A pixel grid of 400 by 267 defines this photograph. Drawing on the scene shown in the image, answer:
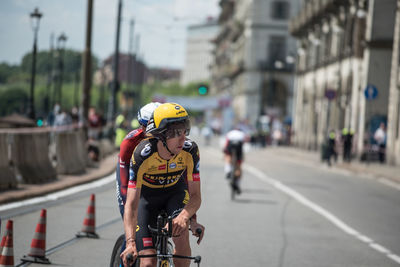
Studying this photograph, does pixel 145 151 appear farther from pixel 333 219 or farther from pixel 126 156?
pixel 333 219

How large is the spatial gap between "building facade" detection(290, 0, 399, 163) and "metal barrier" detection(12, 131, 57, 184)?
51.5 ft

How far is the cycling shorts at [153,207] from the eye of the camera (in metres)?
4.70

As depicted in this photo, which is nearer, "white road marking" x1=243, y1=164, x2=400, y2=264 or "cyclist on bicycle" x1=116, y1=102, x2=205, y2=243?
"cyclist on bicycle" x1=116, y1=102, x2=205, y2=243

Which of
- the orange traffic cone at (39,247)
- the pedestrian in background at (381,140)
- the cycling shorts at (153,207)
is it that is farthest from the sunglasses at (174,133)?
the pedestrian in background at (381,140)

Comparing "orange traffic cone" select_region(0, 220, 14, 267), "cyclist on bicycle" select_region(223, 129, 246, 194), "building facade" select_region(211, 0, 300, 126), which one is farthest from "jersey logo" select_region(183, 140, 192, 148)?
"building facade" select_region(211, 0, 300, 126)

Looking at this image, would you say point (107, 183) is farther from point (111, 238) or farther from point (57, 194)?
point (111, 238)

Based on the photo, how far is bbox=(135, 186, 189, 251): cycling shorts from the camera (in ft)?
15.4

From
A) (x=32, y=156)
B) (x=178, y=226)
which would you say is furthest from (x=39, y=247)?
(x=32, y=156)

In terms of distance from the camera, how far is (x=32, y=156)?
1480cm

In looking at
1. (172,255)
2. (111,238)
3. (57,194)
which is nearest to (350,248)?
(111,238)

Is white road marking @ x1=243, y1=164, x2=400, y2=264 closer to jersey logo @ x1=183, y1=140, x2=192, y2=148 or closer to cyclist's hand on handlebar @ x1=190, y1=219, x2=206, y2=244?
cyclist's hand on handlebar @ x1=190, y1=219, x2=206, y2=244

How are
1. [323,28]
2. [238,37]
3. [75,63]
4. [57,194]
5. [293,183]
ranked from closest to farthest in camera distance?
1. [57,194]
2. [293,183]
3. [323,28]
4. [75,63]
5. [238,37]

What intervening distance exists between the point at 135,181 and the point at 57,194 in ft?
32.2

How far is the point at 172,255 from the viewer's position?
458 cm
